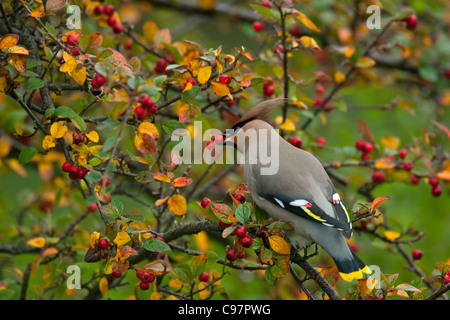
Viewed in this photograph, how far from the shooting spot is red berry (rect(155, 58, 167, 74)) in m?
2.78

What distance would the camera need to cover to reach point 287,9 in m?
2.52

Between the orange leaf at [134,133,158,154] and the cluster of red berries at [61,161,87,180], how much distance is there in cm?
23

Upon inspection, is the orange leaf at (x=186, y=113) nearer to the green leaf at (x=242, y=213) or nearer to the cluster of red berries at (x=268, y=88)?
the green leaf at (x=242, y=213)

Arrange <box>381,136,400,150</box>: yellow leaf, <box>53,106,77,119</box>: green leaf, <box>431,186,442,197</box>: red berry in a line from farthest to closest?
1. <box>381,136,400,150</box>: yellow leaf
2. <box>431,186,442,197</box>: red berry
3. <box>53,106,77,119</box>: green leaf

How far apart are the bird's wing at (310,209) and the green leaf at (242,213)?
1.23 feet

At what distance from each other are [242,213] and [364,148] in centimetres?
137

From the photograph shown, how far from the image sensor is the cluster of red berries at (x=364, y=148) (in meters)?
3.09

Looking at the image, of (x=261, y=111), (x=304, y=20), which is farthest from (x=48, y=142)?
(x=304, y=20)

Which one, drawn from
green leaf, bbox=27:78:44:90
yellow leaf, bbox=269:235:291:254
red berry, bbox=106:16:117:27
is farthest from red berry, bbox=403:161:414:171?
green leaf, bbox=27:78:44:90

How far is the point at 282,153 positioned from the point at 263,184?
0.22 metres

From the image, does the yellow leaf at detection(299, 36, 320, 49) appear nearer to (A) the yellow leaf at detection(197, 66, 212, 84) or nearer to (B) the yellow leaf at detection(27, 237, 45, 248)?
(A) the yellow leaf at detection(197, 66, 212, 84)

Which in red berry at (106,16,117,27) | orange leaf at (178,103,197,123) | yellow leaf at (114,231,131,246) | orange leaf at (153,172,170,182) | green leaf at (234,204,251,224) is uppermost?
red berry at (106,16,117,27)
